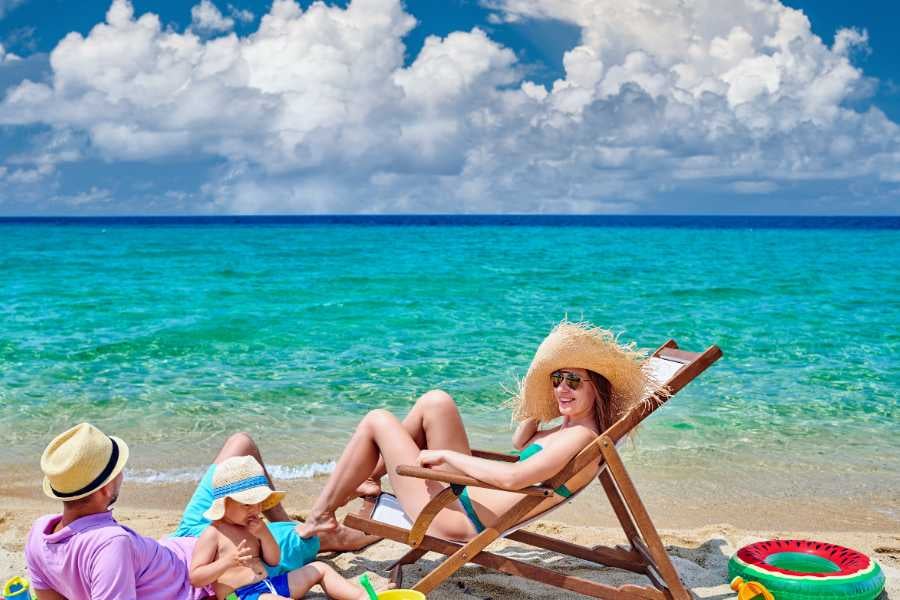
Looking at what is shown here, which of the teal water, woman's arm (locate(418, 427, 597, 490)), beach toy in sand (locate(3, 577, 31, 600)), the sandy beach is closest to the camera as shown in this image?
beach toy in sand (locate(3, 577, 31, 600))

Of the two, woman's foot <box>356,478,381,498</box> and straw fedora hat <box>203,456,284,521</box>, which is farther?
woman's foot <box>356,478,381,498</box>

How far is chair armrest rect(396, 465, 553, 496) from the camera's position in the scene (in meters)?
3.83

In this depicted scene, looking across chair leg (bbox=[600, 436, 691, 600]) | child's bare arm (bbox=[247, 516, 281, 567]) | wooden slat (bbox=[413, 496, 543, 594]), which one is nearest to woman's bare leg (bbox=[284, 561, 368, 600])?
child's bare arm (bbox=[247, 516, 281, 567])

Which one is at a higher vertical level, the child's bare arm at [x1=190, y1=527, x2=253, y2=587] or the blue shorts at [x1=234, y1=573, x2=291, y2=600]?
the child's bare arm at [x1=190, y1=527, x2=253, y2=587]

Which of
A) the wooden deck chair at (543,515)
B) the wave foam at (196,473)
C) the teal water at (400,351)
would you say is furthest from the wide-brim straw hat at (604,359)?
the teal water at (400,351)

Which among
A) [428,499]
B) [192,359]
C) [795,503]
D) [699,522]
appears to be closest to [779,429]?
[795,503]

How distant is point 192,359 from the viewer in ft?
38.3

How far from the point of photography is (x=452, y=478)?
3.84 meters

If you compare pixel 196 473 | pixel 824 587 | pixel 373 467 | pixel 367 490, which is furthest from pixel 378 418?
pixel 196 473

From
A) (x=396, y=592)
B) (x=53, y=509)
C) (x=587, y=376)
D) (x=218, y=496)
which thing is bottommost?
(x=53, y=509)

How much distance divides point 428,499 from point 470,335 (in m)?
9.63

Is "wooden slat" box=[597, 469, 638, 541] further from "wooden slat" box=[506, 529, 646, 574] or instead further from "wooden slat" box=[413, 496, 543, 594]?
"wooden slat" box=[413, 496, 543, 594]

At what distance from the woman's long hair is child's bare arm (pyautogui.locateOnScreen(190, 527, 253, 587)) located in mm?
1685

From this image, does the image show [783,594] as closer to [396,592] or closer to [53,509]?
[396,592]
